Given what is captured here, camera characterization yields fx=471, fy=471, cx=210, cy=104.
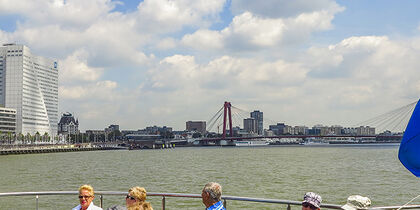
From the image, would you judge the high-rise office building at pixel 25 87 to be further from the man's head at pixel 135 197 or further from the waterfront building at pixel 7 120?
the man's head at pixel 135 197

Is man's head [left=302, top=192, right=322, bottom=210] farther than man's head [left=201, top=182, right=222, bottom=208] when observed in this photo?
No

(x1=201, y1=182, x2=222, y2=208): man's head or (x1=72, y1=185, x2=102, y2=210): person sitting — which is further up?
(x1=201, y1=182, x2=222, y2=208): man's head

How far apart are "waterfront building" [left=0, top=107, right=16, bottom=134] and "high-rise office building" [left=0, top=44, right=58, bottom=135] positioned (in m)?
4.17

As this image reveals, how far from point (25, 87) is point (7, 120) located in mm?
17069

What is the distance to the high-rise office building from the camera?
557ft

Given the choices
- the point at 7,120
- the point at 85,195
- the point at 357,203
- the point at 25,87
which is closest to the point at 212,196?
the point at 357,203

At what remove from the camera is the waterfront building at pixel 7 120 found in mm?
157250

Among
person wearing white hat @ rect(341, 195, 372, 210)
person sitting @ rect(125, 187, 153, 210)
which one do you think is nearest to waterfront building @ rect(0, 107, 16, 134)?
person sitting @ rect(125, 187, 153, 210)

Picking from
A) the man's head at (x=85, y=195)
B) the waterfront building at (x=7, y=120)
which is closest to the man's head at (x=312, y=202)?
the man's head at (x=85, y=195)

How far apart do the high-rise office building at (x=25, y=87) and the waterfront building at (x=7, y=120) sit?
4.17 m

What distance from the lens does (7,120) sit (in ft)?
525

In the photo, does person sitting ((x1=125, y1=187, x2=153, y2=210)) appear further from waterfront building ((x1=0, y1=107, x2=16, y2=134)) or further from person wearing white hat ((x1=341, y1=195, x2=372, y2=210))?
waterfront building ((x1=0, y1=107, x2=16, y2=134))

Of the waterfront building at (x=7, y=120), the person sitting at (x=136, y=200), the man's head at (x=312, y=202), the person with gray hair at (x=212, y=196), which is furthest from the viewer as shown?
the waterfront building at (x=7, y=120)

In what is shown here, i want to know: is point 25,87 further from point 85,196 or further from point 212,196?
point 212,196
